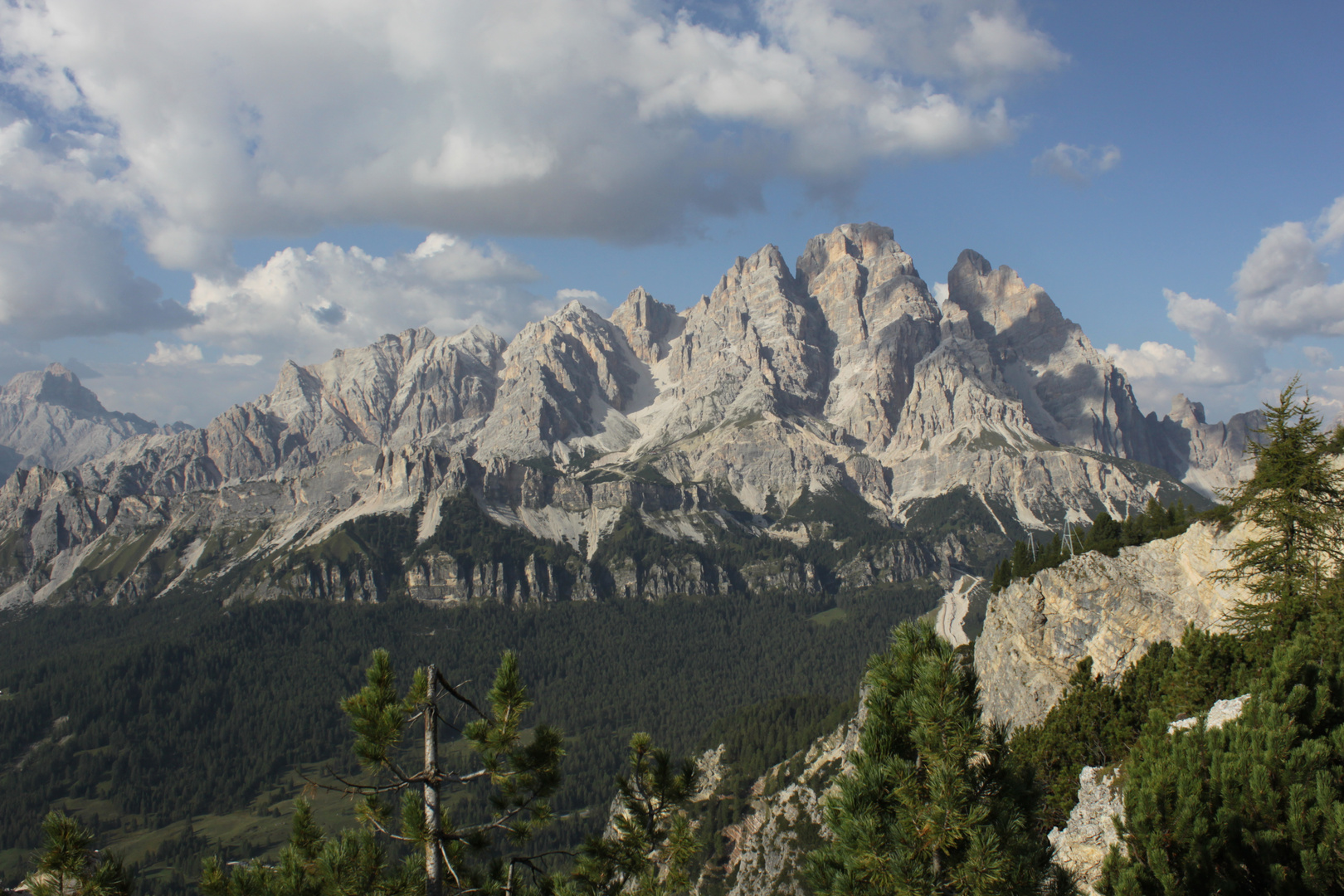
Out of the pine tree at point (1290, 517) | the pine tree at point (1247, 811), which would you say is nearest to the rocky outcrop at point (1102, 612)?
the pine tree at point (1290, 517)

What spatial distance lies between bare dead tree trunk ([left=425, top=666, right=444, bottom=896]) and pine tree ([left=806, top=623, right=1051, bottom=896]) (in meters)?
6.42

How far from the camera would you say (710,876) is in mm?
90500

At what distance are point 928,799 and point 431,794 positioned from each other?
8224mm

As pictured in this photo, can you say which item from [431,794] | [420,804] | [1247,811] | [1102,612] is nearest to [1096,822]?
[1247,811]

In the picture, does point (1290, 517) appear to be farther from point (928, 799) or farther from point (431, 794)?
point (431, 794)

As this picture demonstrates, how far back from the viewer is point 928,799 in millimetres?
12359

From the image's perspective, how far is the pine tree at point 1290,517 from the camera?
3331cm

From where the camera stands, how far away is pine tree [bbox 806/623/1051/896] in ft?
38.4

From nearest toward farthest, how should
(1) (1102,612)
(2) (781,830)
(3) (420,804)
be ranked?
(3) (420,804) < (1) (1102,612) < (2) (781,830)

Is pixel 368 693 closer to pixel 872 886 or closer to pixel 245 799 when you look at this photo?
pixel 872 886

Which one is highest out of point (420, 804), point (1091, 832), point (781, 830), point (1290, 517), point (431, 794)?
point (1290, 517)

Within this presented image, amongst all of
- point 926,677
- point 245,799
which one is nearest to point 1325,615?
point 926,677

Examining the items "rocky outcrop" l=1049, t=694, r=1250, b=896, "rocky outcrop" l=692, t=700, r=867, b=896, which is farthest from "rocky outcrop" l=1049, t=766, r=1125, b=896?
"rocky outcrop" l=692, t=700, r=867, b=896

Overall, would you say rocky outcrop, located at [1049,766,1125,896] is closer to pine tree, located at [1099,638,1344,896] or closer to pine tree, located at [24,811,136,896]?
pine tree, located at [1099,638,1344,896]
